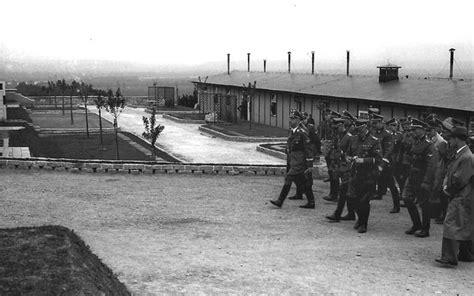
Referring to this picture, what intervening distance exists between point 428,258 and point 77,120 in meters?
35.0

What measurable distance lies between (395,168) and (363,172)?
2.75 meters

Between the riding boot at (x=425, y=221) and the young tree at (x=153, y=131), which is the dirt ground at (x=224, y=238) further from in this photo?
the young tree at (x=153, y=131)

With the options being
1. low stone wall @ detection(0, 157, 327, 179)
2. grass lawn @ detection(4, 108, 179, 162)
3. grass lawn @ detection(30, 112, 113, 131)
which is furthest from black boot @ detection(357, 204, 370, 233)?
grass lawn @ detection(30, 112, 113, 131)

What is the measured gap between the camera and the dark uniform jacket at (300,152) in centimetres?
1193

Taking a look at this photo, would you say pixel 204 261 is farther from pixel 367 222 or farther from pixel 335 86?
pixel 335 86

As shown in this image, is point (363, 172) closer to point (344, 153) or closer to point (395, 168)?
point (344, 153)

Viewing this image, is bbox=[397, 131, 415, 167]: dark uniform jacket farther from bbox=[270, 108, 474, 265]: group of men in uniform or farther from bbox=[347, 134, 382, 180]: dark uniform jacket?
bbox=[347, 134, 382, 180]: dark uniform jacket

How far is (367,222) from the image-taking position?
1045cm

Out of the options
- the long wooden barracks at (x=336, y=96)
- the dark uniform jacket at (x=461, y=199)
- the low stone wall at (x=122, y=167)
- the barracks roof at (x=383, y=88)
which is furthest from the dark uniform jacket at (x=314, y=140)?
the barracks roof at (x=383, y=88)

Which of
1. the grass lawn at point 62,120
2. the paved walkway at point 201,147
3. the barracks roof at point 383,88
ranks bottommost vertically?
the paved walkway at point 201,147

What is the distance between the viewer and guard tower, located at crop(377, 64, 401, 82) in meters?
31.4

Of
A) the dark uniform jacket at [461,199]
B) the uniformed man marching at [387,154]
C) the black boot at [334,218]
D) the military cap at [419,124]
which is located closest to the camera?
the dark uniform jacket at [461,199]

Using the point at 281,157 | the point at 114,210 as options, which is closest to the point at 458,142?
the point at 114,210

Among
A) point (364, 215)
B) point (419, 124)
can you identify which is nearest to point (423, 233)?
point (364, 215)
